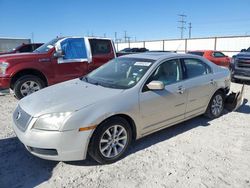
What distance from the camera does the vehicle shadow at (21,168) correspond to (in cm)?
288

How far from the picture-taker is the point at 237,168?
317cm

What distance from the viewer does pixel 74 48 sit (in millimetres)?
7184

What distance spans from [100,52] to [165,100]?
4403 millimetres

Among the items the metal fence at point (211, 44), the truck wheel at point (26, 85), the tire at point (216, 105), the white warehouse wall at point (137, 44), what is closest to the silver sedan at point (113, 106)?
the tire at point (216, 105)

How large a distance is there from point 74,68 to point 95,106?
4354 mm

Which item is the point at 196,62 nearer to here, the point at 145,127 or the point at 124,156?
the point at 145,127

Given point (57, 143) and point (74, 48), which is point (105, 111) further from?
point (74, 48)

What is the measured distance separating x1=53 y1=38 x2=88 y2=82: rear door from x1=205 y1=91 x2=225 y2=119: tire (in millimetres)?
4026

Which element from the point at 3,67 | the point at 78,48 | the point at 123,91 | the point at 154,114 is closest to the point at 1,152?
the point at 123,91

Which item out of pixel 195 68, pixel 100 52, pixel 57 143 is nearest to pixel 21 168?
pixel 57 143

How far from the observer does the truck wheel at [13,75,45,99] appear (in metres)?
6.22

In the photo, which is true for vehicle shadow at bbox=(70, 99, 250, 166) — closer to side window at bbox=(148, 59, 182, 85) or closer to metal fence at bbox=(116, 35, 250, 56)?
side window at bbox=(148, 59, 182, 85)

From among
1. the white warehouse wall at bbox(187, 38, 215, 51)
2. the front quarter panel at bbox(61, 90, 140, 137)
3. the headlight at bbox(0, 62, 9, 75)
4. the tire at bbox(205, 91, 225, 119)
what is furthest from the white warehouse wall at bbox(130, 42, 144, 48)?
the front quarter panel at bbox(61, 90, 140, 137)

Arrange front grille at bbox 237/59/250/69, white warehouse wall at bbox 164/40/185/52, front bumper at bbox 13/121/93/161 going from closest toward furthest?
front bumper at bbox 13/121/93/161
front grille at bbox 237/59/250/69
white warehouse wall at bbox 164/40/185/52
